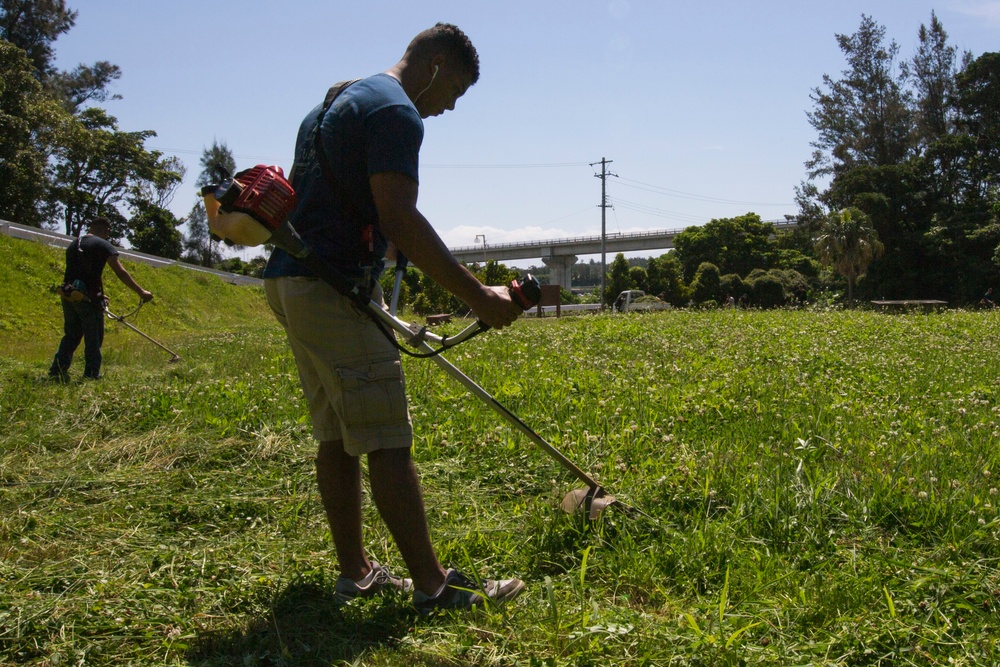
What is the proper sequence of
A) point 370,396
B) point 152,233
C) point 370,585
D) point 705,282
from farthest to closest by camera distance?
point 705,282 < point 152,233 < point 370,585 < point 370,396

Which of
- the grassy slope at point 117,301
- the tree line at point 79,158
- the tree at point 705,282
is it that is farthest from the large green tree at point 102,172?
the tree at point 705,282

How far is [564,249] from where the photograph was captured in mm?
83250

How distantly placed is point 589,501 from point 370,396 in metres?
1.06

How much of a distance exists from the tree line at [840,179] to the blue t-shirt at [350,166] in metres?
32.1

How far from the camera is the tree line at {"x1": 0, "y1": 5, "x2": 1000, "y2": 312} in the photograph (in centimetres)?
3512

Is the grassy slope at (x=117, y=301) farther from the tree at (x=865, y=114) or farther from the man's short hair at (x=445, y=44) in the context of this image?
the tree at (x=865, y=114)

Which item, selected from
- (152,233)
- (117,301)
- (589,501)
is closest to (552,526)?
(589,501)

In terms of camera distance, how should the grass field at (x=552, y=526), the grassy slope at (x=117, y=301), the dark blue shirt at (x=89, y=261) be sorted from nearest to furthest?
the grass field at (x=552, y=526) < the dark blue shirt at (x=89, y=261) < the grassy slope at (x=117, y=301)

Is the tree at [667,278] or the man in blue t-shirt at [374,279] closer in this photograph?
the man in blue t-shirt at [374,279]

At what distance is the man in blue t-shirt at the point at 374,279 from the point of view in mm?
2467

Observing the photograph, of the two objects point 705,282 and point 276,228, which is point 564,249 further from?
point 276,228

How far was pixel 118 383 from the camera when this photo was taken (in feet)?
22.3

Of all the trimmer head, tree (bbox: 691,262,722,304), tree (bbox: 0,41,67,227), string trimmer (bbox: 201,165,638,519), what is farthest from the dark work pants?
tree (bbox: 691,262,722,304)

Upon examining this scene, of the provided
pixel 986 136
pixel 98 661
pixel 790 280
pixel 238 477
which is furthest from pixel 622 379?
A: pixel 986 136
